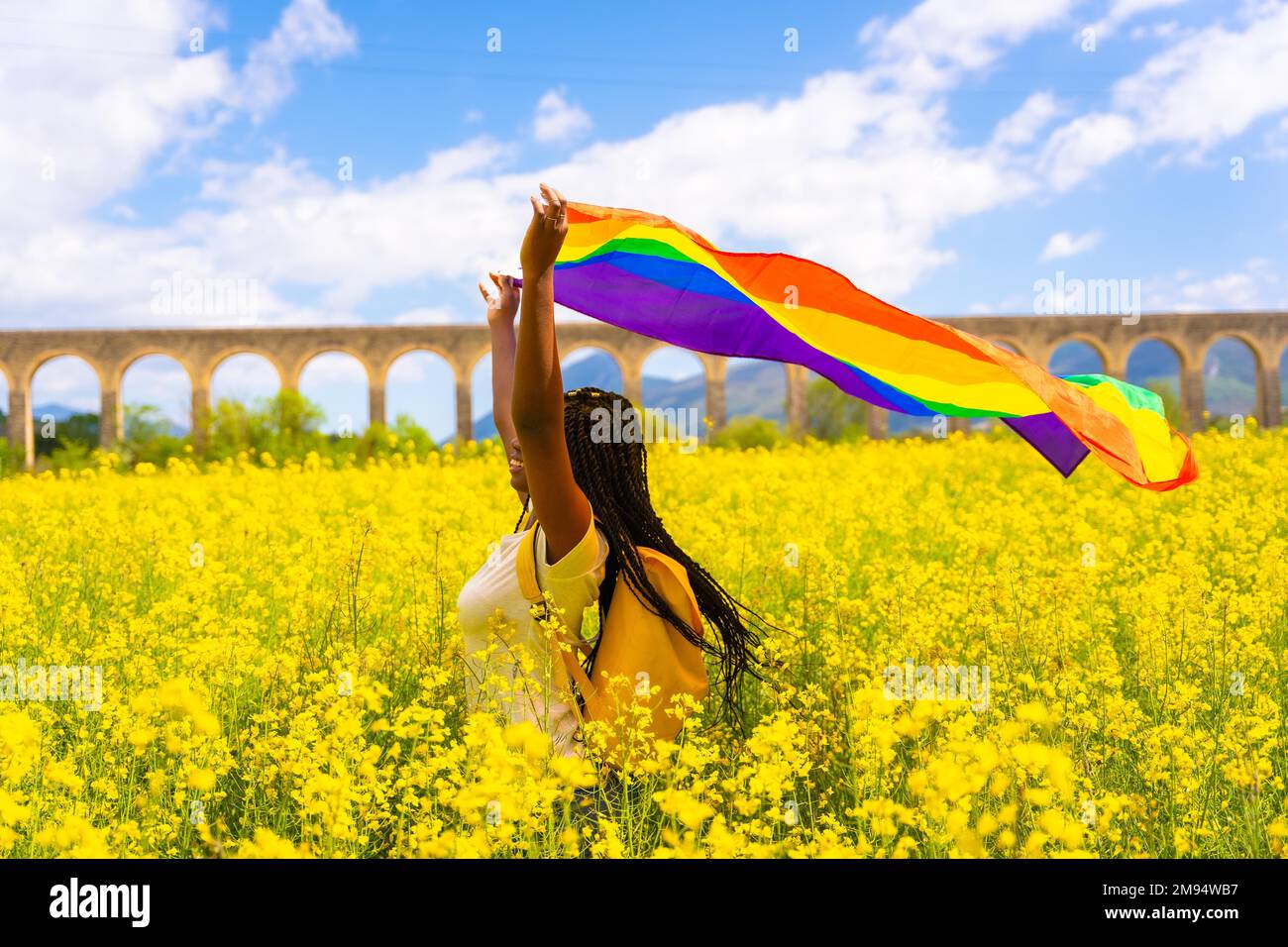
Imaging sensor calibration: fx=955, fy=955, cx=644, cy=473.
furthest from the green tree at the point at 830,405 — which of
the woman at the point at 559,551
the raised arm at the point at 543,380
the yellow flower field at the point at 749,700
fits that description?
the raised arm at the point at 543,380

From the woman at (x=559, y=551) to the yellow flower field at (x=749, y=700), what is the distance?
183 millimetres

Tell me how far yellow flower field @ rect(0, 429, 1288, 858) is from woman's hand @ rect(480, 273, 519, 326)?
3.13ft

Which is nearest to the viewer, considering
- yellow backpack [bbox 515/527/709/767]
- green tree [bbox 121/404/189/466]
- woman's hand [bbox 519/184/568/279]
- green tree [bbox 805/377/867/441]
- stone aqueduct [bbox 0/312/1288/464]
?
woman's hand [bbox 519/184/568/279]

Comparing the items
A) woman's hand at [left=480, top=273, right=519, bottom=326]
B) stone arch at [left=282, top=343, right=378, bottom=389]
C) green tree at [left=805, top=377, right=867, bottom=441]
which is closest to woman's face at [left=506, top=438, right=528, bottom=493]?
woman's hand at [left=480, top=273, right=519, bottom=326]

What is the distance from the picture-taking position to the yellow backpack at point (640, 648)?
2195 mm

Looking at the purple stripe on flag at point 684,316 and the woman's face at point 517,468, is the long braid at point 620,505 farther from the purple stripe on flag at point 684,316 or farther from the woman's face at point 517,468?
the purple stripe on flag at point 684,316

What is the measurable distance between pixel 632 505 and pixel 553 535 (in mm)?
320

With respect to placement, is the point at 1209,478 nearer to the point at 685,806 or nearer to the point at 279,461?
the point at 685,806

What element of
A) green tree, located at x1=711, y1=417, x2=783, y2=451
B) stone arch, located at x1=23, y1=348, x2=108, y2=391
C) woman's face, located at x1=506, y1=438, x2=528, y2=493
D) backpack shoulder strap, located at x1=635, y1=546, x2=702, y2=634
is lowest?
backpack shoulder strap, located at x1=635, y1=546, x2=702, y2=634

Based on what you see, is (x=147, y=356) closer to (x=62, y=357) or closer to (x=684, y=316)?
(x=62, y=357)

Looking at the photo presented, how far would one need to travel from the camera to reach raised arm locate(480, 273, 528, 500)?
99.8 inches

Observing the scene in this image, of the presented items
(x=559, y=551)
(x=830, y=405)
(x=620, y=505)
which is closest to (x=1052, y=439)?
(x=620, y=505)

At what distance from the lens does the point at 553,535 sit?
2.09 metres

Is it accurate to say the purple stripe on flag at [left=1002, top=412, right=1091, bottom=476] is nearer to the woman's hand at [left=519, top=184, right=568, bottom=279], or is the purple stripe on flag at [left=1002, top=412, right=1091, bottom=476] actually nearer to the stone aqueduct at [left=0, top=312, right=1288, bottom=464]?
the woman's hand at [left=519, top=184, right=568, bottom=279]
